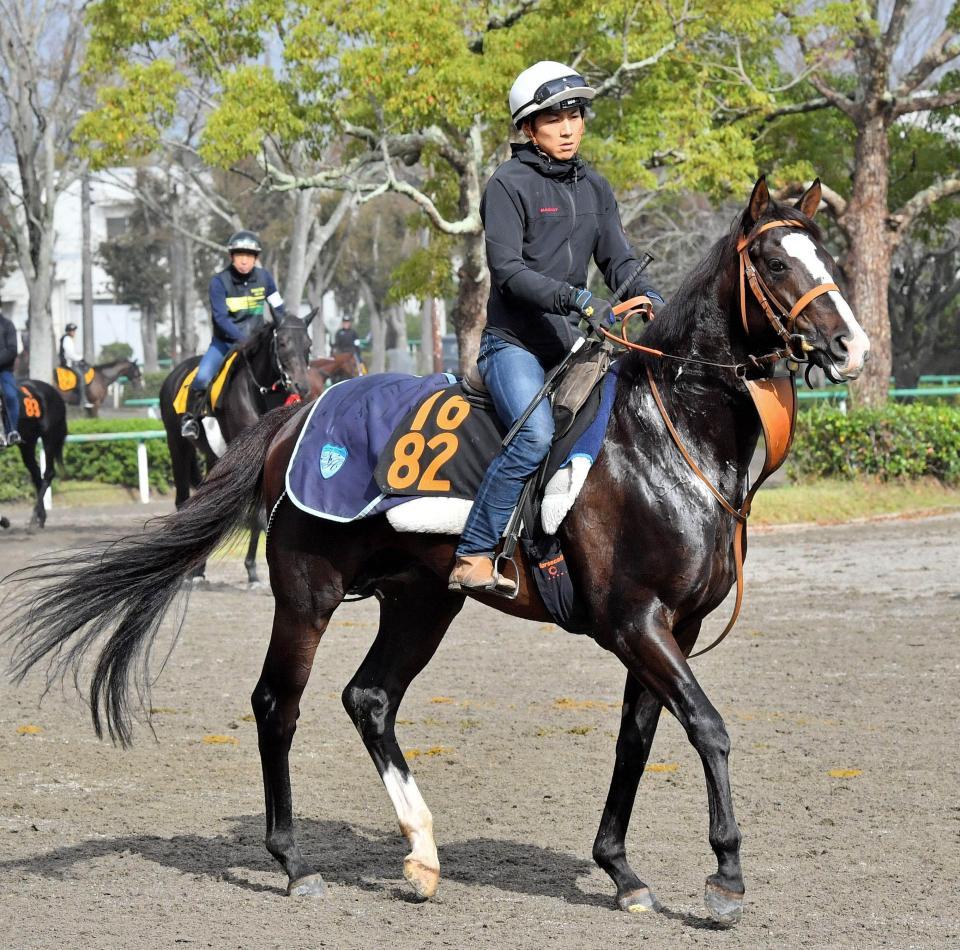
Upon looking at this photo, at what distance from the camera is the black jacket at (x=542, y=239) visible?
5.20 m

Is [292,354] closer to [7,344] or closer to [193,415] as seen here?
[193,415]

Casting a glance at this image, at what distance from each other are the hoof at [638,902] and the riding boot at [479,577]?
112 centimetres

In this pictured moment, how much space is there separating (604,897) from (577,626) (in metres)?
0.96

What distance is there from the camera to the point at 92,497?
22.0m

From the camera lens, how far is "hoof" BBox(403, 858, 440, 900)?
516 centimetres

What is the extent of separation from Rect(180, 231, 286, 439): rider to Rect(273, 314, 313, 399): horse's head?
0.20 metres

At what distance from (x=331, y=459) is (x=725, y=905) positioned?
7.25 ft

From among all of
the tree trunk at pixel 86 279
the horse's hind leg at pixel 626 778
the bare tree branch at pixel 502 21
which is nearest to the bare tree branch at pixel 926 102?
the bare tree branch at pixel 502 21

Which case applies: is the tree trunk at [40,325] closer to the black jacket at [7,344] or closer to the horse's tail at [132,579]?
the black jacket at [7,344]

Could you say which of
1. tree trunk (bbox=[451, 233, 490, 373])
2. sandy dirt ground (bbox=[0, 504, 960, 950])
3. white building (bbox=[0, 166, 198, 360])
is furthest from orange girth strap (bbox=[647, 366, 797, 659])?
white building (bbox=[0, 166, 198, 360])

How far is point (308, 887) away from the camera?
528 centimetres

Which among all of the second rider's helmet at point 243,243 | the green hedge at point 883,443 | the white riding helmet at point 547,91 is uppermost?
the second rider's helmet at point 243,243

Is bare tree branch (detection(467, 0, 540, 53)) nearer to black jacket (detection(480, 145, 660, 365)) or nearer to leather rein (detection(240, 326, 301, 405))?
leather rein (detection(240, 326, 301, 405))

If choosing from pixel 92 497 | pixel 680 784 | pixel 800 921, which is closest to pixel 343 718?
pixel 680 784
